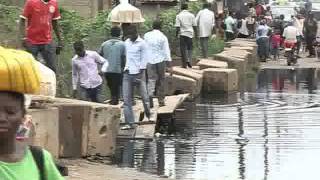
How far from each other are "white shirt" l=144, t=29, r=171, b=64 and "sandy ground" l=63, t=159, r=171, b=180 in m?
5.76

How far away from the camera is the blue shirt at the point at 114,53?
1296cm

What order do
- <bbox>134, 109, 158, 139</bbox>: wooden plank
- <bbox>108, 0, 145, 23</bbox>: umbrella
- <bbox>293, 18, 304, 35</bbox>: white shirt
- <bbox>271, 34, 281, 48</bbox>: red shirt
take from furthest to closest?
1. <bbox>293, 18, 304, 35</bbox>: white shirt
2. <bbox>271, 34, 281, 48</bbox>: red shirt
3. <bbox>108, 0, 145, 23</bbox>: umbrella
4. <bbox>134, 109, 158, 139</bbox>: wooden plank

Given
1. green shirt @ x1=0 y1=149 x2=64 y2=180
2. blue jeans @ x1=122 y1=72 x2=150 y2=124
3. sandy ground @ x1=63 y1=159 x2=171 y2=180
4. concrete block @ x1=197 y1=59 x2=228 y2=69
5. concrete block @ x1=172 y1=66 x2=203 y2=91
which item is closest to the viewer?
green shirt @ x1=0 y1=149 x2=64 y2=180

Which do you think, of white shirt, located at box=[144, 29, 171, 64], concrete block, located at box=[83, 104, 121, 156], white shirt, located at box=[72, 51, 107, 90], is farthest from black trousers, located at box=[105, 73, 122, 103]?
concrete block, located at box=[83, 104, 121, 156]

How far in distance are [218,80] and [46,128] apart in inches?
424

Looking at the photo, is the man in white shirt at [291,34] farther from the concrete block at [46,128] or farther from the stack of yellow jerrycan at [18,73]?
the stack of yellow jerrycan at [18,73]

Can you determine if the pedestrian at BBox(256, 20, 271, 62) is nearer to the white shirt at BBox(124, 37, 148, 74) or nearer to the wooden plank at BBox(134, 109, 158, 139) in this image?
the wooden plank at BBox(134, 109, 158, 139)

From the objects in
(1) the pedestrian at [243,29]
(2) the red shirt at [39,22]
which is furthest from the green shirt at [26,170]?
(1) the pedestrian at [243,29]

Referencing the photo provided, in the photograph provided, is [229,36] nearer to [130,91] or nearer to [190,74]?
[190,74]

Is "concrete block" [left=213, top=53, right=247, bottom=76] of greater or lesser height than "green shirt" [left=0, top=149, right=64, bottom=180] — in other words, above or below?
below

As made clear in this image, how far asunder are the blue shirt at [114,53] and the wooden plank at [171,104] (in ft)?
3.83

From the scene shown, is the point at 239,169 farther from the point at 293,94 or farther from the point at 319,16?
the point at 319,16

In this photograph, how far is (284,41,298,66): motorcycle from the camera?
2906 cm

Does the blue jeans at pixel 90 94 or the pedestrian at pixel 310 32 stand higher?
the blue jeans at pixel 90 94
